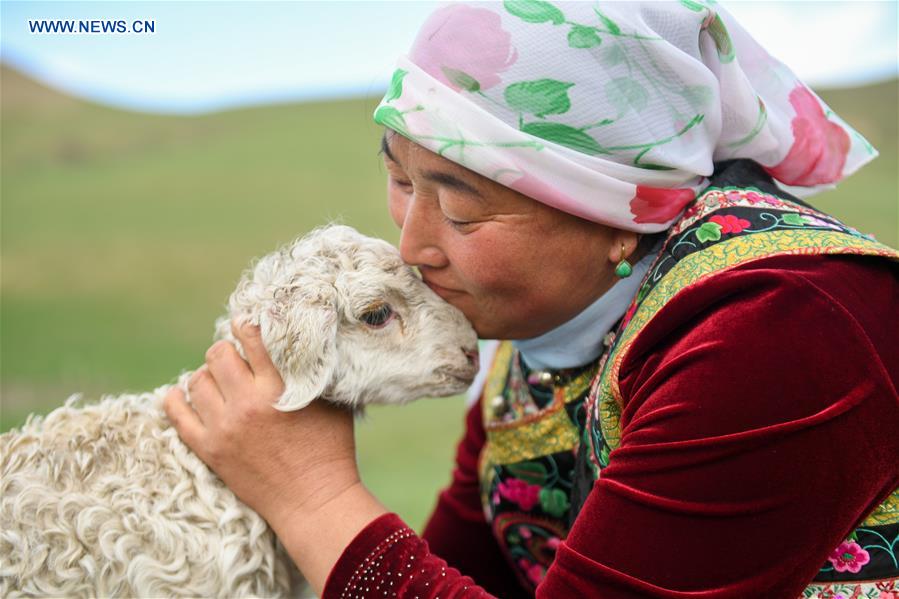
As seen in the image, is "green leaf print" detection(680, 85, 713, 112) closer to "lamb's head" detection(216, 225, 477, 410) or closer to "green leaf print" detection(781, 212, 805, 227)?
"green leaf print" detection(781, 212, 805, 227)

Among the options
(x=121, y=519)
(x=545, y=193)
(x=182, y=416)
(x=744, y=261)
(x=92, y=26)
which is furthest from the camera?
(x=92, y=26)

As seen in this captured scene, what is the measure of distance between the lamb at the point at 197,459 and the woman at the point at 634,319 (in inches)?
2.1

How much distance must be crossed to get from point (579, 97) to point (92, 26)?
115 centimetres

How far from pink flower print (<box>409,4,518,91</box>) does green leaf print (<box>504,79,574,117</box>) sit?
0.03 metres

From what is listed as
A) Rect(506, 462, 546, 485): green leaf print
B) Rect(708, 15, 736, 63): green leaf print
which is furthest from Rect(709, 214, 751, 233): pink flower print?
Rect(506, 462, 546, 485): green leaf print

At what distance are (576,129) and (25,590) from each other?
1124 millimetres

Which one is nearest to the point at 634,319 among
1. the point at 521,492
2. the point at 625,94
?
the point at 625,94

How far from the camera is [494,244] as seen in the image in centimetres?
143

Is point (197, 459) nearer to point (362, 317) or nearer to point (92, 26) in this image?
point (362, 317)

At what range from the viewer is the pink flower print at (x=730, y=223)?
1354 millimetres

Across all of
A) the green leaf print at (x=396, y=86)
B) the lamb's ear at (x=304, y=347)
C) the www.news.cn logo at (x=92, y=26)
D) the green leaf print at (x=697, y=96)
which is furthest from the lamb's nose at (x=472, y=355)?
the www.news.cn logo at (x=92, y=26)

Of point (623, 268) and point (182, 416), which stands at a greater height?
point (623, 268)

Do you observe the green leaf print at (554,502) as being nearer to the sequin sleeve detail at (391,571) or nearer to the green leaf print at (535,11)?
the sequin sleeve detail at (391,571)

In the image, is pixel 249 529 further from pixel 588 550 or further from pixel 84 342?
pixel 84 342
